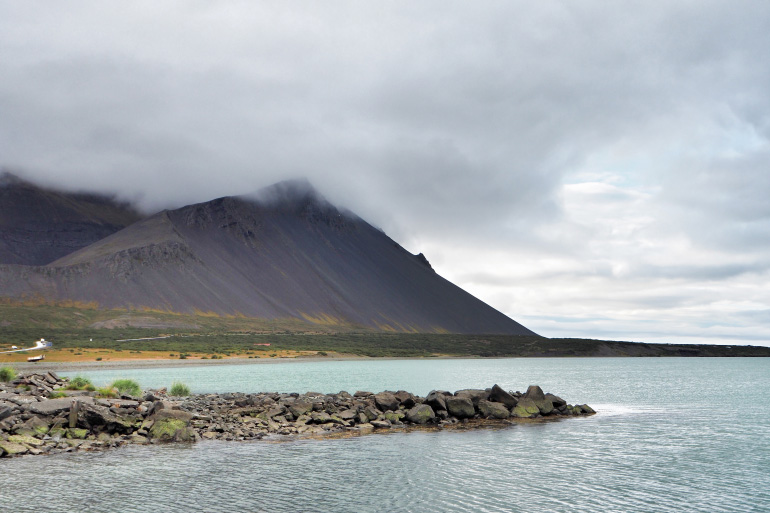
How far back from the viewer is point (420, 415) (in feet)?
157

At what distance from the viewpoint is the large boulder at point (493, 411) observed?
166ft

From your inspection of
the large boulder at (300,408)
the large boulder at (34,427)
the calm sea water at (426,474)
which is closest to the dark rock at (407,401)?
the large boulder at (300,408)

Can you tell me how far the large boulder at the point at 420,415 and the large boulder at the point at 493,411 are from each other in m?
4.54

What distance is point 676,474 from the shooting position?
31547mm

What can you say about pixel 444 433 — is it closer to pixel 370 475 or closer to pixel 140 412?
pixel 370 475

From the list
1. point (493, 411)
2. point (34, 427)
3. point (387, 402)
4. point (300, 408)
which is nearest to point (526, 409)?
point (493, 411)

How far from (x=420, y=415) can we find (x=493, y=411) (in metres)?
6.49

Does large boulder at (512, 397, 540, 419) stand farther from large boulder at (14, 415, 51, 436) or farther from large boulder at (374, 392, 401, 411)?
large boulder at (14, 415, 51, 436)

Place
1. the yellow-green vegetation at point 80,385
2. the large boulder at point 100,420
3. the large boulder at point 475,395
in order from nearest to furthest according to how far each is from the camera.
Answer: the large boulder at point 100,420
the large boulder at point 475,395
the yellow-green vegetation at point 80,385

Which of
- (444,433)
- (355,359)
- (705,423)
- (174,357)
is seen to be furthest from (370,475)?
(355,359)

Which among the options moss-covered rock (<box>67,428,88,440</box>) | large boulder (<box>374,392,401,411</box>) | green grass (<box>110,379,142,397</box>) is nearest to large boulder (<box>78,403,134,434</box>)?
moss-covered rock (<box>67,428,88,440</box>)

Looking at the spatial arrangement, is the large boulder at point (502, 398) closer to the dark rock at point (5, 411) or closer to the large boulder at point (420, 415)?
the large boulder at point (420, 415)

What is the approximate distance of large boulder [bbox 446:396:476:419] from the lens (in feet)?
163

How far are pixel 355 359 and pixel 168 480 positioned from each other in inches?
6663
